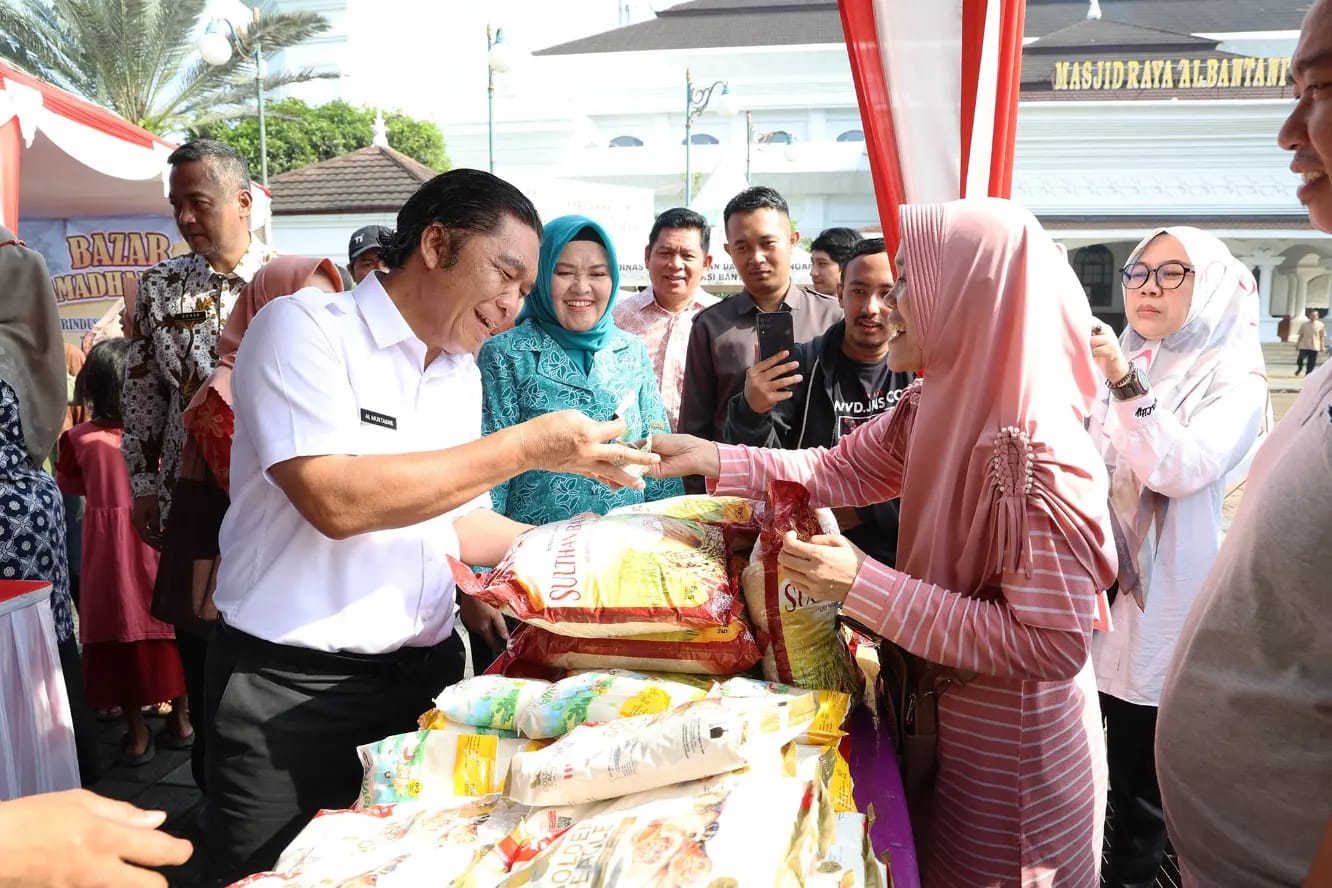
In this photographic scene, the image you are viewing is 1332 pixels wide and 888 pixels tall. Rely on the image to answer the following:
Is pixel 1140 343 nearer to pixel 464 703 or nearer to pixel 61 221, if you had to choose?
pixel 464 703

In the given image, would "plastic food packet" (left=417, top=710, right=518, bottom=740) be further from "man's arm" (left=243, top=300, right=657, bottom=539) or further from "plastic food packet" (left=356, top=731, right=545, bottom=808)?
"man's arm" (left=243, top=300, right=657, bottom=539)

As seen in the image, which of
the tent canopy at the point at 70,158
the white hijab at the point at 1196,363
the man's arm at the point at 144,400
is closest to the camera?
the white hijab at the point at 1196,363

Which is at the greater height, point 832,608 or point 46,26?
point 46,26

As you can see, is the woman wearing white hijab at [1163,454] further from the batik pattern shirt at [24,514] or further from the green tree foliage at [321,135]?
the green tree foliage at [321,135]

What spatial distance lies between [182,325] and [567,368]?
4.83 ft

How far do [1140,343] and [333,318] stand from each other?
2.60 m

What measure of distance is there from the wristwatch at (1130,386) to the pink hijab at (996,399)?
1191 millimetres

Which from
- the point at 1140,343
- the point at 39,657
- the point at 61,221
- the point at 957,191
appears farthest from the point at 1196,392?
the point at 61,221

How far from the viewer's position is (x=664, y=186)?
1299 inches

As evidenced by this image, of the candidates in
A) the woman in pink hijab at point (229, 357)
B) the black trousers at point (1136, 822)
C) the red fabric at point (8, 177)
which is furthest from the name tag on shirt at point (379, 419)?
the red fabric at point (8, 177)

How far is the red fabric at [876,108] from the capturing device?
2.72 meters

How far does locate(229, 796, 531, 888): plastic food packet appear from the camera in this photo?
3.74ft

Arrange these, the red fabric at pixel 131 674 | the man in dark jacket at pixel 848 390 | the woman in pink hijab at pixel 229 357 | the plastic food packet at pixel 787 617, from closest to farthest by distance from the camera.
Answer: the plastic food packet at pixel 787 617 → the woman in pink hijab at pixel 229 357 → the man in dark jacket at pixel 848 390 → the red fabric at pixel 131 674

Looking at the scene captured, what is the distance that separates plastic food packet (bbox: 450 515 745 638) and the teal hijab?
141 centimetres
